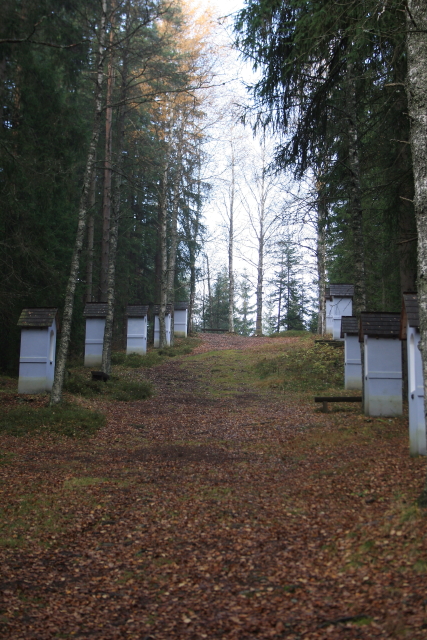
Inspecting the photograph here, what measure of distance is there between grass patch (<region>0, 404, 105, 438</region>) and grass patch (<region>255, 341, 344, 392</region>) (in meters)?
8.21

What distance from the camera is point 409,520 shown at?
554cm

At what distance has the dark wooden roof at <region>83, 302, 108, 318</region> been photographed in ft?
76.7

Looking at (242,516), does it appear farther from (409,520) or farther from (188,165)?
(188,165)

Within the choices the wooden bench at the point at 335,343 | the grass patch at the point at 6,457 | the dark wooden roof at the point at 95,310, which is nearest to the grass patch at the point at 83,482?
the grass patch at the point at 6,457

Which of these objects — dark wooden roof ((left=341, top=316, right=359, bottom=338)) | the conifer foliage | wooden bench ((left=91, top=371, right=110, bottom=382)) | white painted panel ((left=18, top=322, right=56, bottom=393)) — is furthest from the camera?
dark wooden roof ((left=341, top=316, right=359, bottom=338))

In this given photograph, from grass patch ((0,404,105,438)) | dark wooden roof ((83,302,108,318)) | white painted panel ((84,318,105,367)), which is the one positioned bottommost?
grass patch ((0,404,105,438))

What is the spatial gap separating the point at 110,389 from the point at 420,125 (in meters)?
13.1

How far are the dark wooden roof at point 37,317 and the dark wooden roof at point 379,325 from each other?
27.9 ft

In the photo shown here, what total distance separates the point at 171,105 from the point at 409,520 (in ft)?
73.4

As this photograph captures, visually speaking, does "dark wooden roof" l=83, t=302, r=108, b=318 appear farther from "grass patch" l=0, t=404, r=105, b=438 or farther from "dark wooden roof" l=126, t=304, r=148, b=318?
"grass patch" l=0, t=404, r=105, b=438

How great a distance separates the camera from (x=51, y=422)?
11.9m

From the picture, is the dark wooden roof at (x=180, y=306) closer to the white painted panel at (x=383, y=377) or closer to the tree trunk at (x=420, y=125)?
the white painted panel at (x=383, y=377)

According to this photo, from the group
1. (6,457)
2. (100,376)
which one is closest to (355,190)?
(6,457)

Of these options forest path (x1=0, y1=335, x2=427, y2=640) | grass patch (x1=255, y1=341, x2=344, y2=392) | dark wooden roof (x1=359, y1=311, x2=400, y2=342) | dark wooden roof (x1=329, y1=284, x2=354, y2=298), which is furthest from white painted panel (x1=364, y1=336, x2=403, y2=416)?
dark wooden roof (x1=329, y1=284, x2=354, y2=298)
